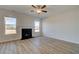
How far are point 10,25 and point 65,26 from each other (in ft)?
15.2

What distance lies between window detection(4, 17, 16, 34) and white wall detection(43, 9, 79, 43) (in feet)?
12.8

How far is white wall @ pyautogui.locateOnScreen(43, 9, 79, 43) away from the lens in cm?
599

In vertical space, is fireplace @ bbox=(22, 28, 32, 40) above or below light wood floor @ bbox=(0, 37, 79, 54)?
above

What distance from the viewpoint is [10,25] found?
7145 mm

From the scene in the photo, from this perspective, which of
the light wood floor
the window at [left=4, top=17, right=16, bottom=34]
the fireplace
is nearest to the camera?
the light wood floor

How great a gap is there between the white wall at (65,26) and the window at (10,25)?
390 centimetres

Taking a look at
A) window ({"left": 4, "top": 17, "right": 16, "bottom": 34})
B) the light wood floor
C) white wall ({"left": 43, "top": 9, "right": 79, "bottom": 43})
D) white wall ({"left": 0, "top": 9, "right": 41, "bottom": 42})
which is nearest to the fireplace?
white wall ({"left": 0, "top": 9, "right": 41, "bottom": 42})

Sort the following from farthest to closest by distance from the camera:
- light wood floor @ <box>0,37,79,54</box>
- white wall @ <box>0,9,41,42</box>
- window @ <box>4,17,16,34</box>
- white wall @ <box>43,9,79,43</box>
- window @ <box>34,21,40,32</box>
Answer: window @ <box>34,21,40,32</box>
window @ <box>4,17,16,34</box>
white wall @ <box>0,9,41,42</box>
white wall @ <box>43,9,79,43</box>
light wood floor @ <box>0,37,79,54</box>

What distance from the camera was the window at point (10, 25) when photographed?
6850 mm

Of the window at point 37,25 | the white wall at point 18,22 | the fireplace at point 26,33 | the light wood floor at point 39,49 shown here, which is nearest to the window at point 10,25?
the white wall at point 18,22

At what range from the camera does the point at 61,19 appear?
743cm

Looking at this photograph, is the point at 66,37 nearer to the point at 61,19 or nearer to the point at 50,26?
the point at 61,19

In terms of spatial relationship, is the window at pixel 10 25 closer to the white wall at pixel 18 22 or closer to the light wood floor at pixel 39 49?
the white wall at pixel 18 22

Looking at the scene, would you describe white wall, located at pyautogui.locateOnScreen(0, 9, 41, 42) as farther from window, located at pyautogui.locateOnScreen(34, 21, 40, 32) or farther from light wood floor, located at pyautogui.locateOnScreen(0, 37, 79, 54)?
light wood floor, located at pyautogui.locateOnScreen(0, 37, 79, 54)
